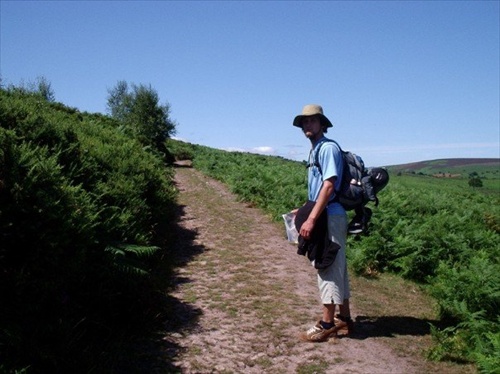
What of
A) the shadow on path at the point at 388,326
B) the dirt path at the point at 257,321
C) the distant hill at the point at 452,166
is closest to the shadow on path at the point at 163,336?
the dirt path at the point at 257,321

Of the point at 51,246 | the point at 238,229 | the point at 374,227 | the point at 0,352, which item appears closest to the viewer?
the point at 0,352

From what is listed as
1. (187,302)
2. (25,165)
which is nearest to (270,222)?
(187,302)

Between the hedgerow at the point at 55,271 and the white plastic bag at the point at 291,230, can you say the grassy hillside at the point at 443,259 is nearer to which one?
the white plastic bag at the point at 291,230

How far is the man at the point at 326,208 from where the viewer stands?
4457mm

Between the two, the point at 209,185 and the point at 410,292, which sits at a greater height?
the point at 209,185

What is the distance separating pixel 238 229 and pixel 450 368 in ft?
23.2

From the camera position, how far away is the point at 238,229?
10.7 metres

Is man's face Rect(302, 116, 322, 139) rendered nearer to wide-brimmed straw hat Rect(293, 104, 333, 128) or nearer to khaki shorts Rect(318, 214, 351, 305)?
wide-brimmed straw hat Rect(293, 104, 333, 128)

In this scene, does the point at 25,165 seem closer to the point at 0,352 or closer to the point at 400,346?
the point at 0,352

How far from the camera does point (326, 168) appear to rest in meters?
4.46

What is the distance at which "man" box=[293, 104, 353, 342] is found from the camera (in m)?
4.46

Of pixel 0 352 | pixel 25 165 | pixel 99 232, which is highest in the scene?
pixel 25 165

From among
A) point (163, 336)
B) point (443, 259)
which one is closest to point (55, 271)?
point (163, 336)

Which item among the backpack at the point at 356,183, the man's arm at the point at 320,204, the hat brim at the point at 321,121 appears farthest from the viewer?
the hat brim at the point at 321,121
